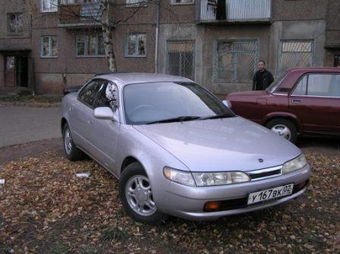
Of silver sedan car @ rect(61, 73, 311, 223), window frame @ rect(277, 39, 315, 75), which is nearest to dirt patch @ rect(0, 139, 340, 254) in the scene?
silver sedan car @ rect(61, 73, 311, 223)

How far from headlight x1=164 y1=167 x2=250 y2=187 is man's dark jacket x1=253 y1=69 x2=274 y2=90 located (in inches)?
303

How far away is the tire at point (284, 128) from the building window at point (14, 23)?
2114 centimetres

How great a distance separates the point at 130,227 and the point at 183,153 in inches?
38.1

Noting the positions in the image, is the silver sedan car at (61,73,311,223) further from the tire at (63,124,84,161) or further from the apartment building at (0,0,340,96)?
the apartment building at (0,0,340,96)

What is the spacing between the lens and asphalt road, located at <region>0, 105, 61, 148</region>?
9414mm

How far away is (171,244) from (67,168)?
2938 mm

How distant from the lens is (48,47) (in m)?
23.9

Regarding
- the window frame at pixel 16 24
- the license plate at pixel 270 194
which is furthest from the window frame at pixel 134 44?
the license plate at pixel 270 194

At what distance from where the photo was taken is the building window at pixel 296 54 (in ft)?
57.5

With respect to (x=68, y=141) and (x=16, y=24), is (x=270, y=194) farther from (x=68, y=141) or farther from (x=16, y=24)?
(x=16, y=24)

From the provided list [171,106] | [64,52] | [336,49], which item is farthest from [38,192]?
[64,52]

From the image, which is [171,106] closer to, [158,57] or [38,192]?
[38,192]

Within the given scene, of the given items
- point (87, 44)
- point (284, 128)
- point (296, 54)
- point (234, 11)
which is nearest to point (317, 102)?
point (284, 128)

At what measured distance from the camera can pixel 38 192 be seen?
197 inches
